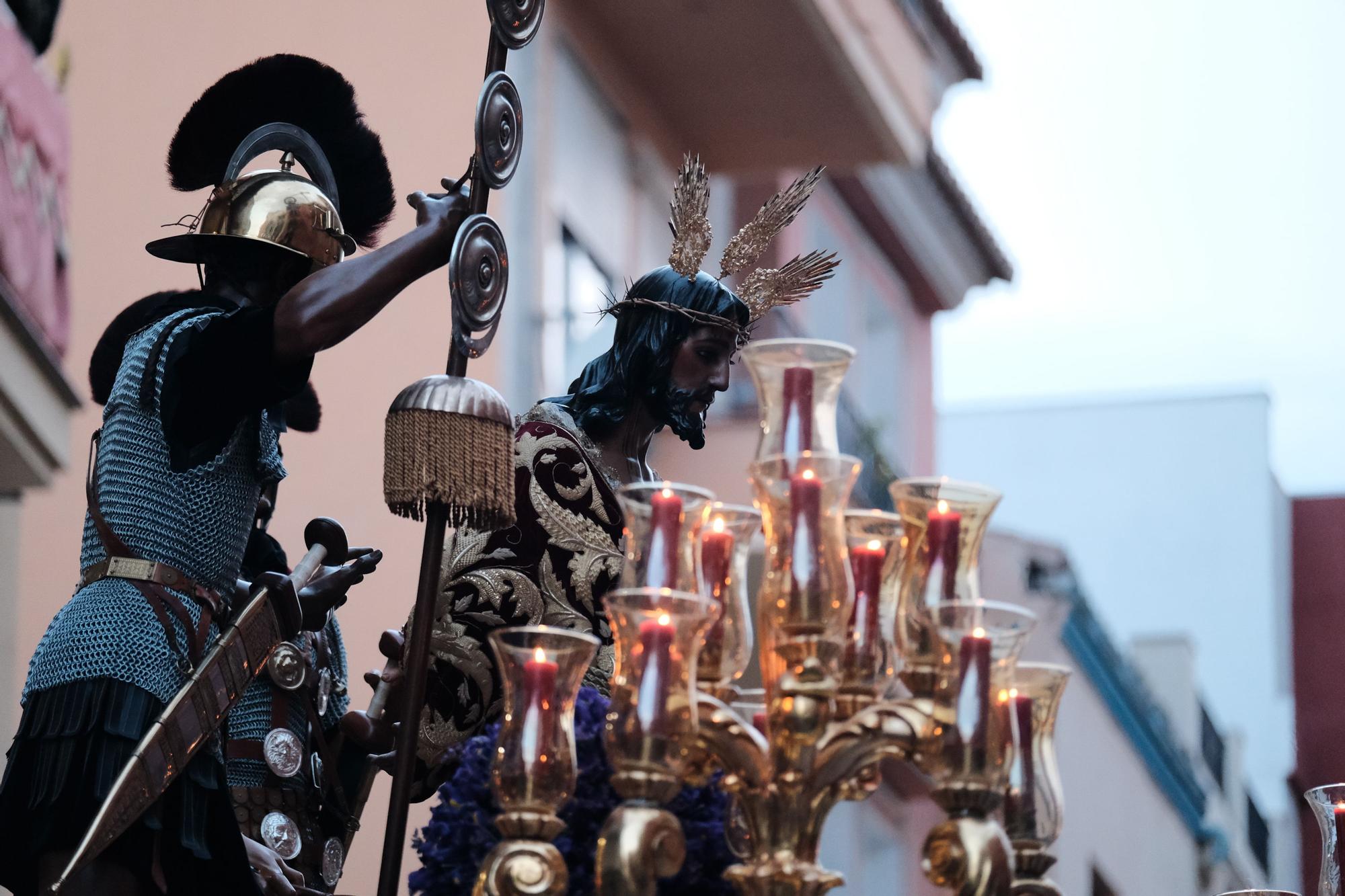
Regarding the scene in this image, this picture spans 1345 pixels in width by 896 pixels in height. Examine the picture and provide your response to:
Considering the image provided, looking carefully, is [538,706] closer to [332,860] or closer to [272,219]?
[272,219]

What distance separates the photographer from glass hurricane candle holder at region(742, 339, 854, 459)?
13.3 feet

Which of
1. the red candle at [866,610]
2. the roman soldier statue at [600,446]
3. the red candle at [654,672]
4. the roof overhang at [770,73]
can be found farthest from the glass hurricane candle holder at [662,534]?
the roof overhang at [770,73]

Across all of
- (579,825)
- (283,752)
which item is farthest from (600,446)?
(579,825)

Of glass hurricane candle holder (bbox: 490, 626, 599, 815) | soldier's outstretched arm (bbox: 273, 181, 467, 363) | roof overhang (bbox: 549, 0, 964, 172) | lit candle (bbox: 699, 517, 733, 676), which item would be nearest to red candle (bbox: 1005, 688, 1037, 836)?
lit candle (bbox: 699, 517, 733, 676)

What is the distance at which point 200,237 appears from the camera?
469cm

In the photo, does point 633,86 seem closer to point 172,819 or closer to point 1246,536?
point 172,819

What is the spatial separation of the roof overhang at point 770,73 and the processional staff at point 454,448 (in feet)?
21.2

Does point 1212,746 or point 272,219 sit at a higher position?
point 1212,746

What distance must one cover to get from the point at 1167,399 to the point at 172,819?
22.1 m

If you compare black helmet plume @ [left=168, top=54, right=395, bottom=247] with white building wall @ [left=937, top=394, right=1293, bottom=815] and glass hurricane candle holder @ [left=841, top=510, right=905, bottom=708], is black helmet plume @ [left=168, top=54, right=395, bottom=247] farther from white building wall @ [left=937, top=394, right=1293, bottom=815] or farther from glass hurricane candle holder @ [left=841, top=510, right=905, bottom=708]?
white building wall @ [left=937, top=394, right=1293, bottom=815]

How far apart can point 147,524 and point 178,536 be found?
0.18 feet

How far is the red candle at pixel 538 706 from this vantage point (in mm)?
3756

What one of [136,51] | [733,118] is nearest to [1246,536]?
[733,118]

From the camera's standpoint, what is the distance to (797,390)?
4.07 meters
